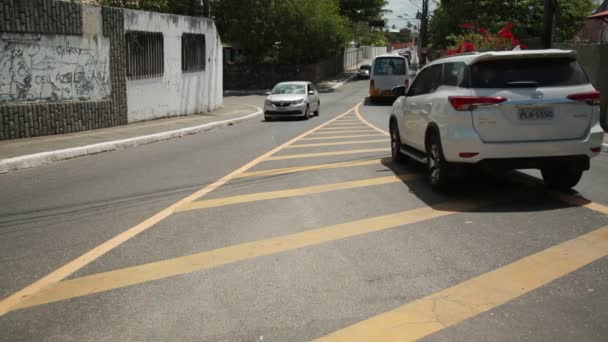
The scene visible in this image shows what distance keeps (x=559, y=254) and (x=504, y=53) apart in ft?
10.00

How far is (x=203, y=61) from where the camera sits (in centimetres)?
2555

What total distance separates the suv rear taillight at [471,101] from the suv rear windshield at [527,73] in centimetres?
22

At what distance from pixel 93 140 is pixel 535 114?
10342 millimetres

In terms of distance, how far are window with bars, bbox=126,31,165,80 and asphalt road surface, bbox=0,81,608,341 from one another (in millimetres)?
9355

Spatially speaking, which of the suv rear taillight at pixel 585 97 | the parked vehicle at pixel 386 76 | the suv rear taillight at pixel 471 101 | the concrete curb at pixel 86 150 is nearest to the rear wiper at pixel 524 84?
the suv rear taillight at pixel 471 101

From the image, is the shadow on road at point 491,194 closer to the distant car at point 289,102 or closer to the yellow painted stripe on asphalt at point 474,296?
the yellow painted stripe on asphalt at point 474,296

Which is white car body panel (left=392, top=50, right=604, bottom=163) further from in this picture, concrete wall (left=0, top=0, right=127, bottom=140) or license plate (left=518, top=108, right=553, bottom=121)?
concrete wall (left=0, top=0, right=127, bottom=140)

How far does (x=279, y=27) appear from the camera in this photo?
44.2 m

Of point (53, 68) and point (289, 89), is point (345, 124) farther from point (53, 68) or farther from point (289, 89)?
point (53, 68)

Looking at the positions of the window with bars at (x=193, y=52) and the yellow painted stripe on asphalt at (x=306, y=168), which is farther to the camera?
the window with bars at (x=193, y=52)

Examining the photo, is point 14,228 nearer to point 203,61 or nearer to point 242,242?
point 242,242

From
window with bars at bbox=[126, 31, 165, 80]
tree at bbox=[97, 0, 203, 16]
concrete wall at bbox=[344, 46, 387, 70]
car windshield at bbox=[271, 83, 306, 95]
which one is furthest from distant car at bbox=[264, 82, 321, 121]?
concrete wall at bbox=[344, 46, 387, 70]

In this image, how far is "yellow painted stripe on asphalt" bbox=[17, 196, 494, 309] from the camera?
4.91m

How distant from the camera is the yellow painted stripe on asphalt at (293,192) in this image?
8.02m
